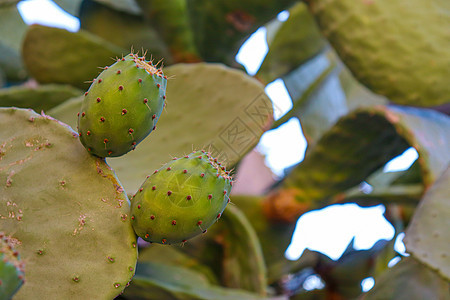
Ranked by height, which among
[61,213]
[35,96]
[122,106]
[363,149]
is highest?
[122,106]

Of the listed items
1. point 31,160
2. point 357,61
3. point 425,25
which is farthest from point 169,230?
point 425,25

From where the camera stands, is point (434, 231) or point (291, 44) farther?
point (291, 44)

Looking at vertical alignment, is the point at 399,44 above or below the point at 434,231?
above

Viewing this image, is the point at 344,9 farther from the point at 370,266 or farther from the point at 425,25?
the point at 370,266

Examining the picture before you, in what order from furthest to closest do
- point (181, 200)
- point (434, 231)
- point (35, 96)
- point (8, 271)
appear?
point (35, 96) → point (434, 231) → point (181, 200) → point (8, 271)

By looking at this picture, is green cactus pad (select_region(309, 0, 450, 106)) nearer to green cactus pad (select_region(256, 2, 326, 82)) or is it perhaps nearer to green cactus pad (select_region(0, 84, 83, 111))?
green cactus pad (select_region(256, 2, 326, 82))

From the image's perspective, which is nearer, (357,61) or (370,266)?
(357,61)

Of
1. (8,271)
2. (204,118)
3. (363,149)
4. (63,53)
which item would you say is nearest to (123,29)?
(63,53)

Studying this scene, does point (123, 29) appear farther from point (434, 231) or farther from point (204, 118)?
point (434, 231)
